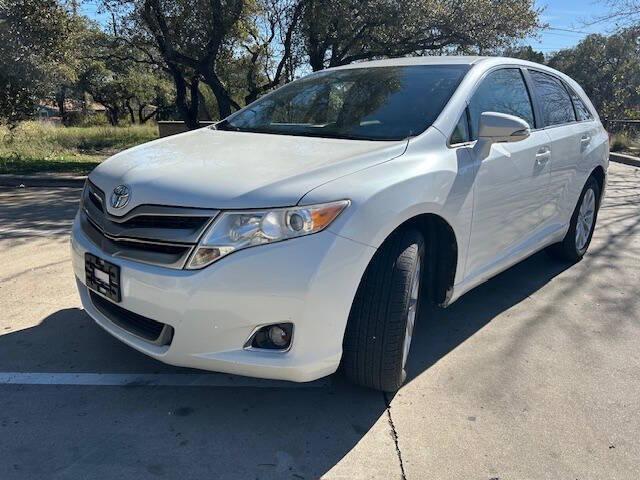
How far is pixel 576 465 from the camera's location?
2.38 meters

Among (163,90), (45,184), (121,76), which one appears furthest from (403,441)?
(163,90)

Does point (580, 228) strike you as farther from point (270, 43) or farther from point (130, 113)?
Answer: point (130, 113)

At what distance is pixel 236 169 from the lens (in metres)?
2.55

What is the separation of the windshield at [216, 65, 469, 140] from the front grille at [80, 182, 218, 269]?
1.15 metres

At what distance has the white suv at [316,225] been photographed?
227 cm

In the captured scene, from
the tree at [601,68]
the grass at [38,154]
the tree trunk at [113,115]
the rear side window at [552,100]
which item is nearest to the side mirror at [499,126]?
the rear side window at [552,100]

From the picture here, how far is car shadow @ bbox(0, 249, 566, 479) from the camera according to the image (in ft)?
7.57

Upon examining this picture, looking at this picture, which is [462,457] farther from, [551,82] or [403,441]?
[551,82]

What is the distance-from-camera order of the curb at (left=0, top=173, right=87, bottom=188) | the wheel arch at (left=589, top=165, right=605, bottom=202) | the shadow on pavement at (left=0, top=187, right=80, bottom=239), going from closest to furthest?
1. the wheel arch at (left=589, top=165, right=605, bottom=202)
2. the shadow on pavement at (left=0, top=187, right=80, bottom=239)
3. the curb at (left=0, top=173, right=87, bottom=188)

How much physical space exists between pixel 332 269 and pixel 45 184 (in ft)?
29.0

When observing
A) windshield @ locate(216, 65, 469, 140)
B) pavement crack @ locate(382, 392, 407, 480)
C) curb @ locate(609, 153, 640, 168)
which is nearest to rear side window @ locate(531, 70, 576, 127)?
windshield @ locate(216, 65, 469, 140)

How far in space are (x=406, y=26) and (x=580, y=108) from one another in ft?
28.8

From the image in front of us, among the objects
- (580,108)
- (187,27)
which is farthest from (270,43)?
(580,108)

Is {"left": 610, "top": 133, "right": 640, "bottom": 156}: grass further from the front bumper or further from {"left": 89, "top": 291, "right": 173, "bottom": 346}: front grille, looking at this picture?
{"left": 89, "top": 291, "right": 173, "bottom": 346}: front grille
